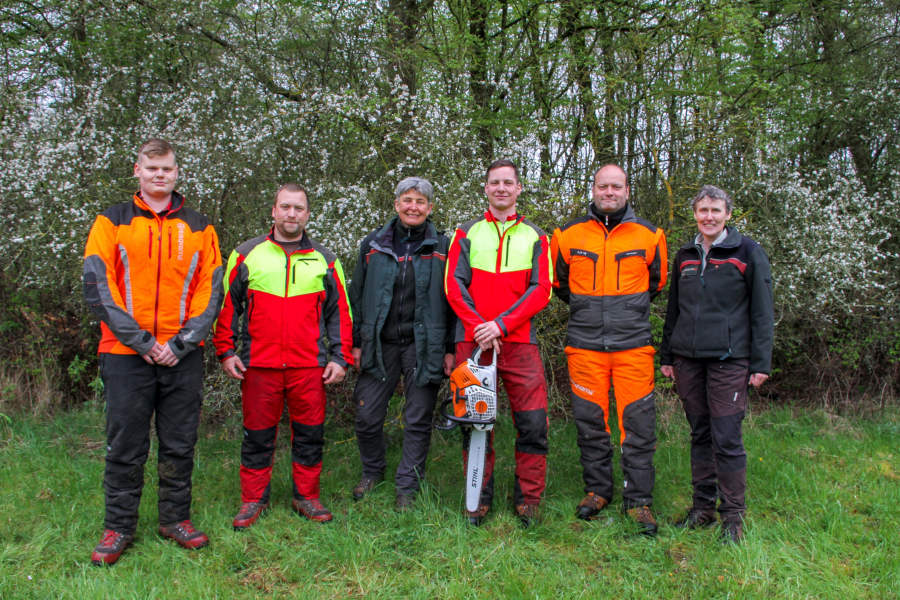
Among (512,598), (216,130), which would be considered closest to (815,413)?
(512,598)

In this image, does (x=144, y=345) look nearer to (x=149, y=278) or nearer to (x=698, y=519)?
(x=149, y=278)

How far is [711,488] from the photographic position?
353 centimetres

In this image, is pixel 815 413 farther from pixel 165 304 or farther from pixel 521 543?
pixel 165 304

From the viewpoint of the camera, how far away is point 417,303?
3.67 meters

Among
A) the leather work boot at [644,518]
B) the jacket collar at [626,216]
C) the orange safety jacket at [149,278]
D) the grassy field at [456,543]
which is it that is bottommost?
the grassy field at [456,543]

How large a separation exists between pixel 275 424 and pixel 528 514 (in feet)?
5.22

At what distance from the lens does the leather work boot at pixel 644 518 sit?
333 cm

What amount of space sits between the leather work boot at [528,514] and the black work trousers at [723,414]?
1.02 meters

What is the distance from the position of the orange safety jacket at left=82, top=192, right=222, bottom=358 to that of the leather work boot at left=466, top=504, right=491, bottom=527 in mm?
1785

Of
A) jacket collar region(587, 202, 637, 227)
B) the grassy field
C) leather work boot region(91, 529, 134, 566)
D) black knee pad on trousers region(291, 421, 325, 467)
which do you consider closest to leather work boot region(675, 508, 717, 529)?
the grassy field

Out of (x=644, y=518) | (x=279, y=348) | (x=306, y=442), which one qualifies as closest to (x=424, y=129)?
(x=279, y=348)

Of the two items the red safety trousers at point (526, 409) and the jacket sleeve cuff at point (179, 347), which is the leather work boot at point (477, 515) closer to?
the red safety trousers at point (526, 409)

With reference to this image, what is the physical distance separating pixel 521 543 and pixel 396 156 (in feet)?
11.1

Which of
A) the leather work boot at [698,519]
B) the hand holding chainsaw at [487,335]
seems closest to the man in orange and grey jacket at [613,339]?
the leather work boot at [698,519]
